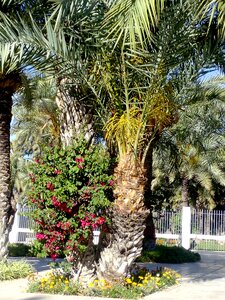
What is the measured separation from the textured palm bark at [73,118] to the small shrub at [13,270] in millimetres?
3322

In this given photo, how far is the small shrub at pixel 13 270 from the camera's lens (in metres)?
11.2

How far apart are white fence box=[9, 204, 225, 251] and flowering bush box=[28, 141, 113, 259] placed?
1419 cm

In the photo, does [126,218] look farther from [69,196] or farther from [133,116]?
[133,116]

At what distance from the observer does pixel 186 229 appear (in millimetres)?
23734

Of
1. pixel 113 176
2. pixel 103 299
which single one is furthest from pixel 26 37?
pixel 103 299

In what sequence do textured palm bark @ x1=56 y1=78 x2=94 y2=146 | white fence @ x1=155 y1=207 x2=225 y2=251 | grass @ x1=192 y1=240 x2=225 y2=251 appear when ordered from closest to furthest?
textured palm bark @ x1=56 y1=78 x2=94 y2=146
white fence @ x1=155 y1=207 x2=225 y2=251
grass @ x1=192 y1=240 x2=225 y2=251

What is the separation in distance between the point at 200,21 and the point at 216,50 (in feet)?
2.48

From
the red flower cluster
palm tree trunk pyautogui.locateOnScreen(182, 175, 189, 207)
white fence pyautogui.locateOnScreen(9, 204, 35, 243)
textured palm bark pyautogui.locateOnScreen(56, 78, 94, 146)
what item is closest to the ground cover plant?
the red flower cluster

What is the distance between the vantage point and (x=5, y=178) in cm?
1280

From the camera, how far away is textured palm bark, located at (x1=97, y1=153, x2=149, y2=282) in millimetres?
9133

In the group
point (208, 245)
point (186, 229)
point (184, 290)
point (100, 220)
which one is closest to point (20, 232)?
point (186, 229)

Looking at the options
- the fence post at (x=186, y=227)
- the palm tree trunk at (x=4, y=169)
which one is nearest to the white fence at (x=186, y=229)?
the fence post at (x=186, y=227)

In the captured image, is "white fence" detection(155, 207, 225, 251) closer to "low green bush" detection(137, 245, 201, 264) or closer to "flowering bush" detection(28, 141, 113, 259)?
"low green bush" detection(137, 245, 201, 264)

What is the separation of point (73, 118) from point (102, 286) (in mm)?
3260
